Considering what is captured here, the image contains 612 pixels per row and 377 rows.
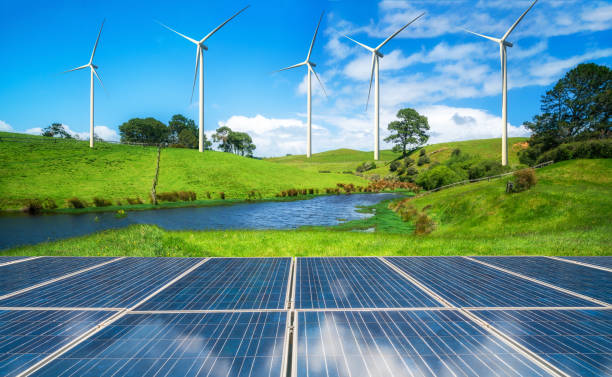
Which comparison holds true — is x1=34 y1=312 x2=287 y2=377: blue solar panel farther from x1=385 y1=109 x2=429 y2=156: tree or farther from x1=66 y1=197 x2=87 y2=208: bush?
x1=385 y1=109 x2=429 y2=156: tree

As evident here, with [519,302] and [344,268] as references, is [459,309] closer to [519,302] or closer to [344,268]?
[519,302]

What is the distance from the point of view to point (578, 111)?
143ft

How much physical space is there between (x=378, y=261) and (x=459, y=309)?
295 cm

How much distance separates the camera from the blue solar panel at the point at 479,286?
387cm

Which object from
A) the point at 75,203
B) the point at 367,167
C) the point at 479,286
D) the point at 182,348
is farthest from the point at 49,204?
the point at 367,167

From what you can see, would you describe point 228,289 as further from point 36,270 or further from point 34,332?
point 36,270

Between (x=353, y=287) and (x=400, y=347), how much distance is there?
190 cm

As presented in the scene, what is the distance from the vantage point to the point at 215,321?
322 centimetres

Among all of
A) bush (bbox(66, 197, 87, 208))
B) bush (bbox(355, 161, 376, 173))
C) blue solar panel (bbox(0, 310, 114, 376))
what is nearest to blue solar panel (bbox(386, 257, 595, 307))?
blue solar panel (bbox(0, 310, 114, 376))

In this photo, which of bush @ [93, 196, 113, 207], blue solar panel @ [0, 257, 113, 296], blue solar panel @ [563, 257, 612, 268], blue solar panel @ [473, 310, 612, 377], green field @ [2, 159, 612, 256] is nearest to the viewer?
blue solar panel @ [473, 310, 612, 377]

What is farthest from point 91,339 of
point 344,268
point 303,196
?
Result: point 303,196

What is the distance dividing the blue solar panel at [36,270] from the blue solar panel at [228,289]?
271 cm

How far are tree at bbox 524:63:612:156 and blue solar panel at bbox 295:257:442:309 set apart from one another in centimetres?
5311

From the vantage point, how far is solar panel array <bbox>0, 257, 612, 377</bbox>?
92.6 inches
